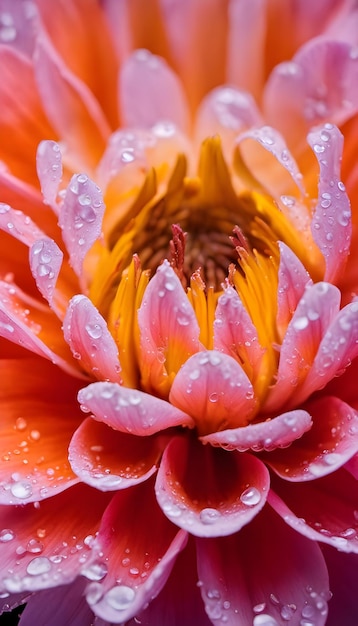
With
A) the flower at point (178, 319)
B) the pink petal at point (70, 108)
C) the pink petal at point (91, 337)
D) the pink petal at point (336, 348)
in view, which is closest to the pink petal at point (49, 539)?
the flower at point (178, 319)

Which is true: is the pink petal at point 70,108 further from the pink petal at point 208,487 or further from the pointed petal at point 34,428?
the pink petal at point 208,487

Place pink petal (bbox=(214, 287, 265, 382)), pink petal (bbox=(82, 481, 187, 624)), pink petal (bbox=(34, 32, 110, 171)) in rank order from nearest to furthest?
pink petal (bbox=(82, 481, 187, 624))
pink petal (bbox=(214, 287, 265, 382))
pink petal (bbox=(34, 32, 110, 171))

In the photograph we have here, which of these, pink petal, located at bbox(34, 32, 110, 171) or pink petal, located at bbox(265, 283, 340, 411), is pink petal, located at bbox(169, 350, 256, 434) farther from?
pink petal, located at bbox(34, 32, 110, 171)

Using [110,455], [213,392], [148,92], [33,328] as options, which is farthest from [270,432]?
[148,92]

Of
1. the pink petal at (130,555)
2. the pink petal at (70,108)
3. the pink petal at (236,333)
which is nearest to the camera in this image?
the pink petal at (130,555)

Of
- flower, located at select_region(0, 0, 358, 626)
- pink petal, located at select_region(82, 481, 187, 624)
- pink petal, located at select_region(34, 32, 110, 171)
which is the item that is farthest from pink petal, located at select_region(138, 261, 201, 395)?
pink petal, located at select_region(34, 32, 110, 171)

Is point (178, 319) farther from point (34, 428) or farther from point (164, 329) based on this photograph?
point (34, 428)

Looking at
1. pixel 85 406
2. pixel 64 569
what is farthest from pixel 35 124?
pixel 64 569
